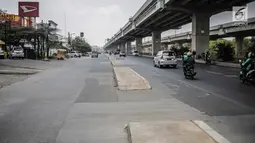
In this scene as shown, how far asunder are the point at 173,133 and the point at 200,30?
37284 millimetres

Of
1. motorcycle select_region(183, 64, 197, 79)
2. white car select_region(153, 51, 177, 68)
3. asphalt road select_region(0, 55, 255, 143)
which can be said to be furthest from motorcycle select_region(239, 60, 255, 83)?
white car select_region(153, 51, 177, 68)

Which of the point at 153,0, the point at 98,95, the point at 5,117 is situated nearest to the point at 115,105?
the point at 98,95

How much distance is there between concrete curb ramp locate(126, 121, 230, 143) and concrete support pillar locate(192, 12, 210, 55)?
3589 cm

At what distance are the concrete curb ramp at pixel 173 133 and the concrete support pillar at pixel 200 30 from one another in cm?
3589

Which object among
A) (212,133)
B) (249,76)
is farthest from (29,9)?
(212,133)

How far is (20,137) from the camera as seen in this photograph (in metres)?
6.03

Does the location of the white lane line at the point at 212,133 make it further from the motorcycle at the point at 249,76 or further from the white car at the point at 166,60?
the white car at the point at 166,60

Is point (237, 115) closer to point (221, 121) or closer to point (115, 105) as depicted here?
point (221, 121)

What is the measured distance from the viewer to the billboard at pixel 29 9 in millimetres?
61062

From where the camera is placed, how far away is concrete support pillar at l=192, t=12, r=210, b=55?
135 ft

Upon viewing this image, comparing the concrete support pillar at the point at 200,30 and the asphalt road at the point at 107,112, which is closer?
the asphalt road at the point at 107,112

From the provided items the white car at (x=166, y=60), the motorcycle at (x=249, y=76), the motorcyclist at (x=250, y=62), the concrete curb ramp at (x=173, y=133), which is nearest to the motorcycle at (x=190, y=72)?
the motorcycle at (x=249, y=76)

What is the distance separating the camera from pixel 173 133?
5.95m

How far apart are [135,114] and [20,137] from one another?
3232mm
